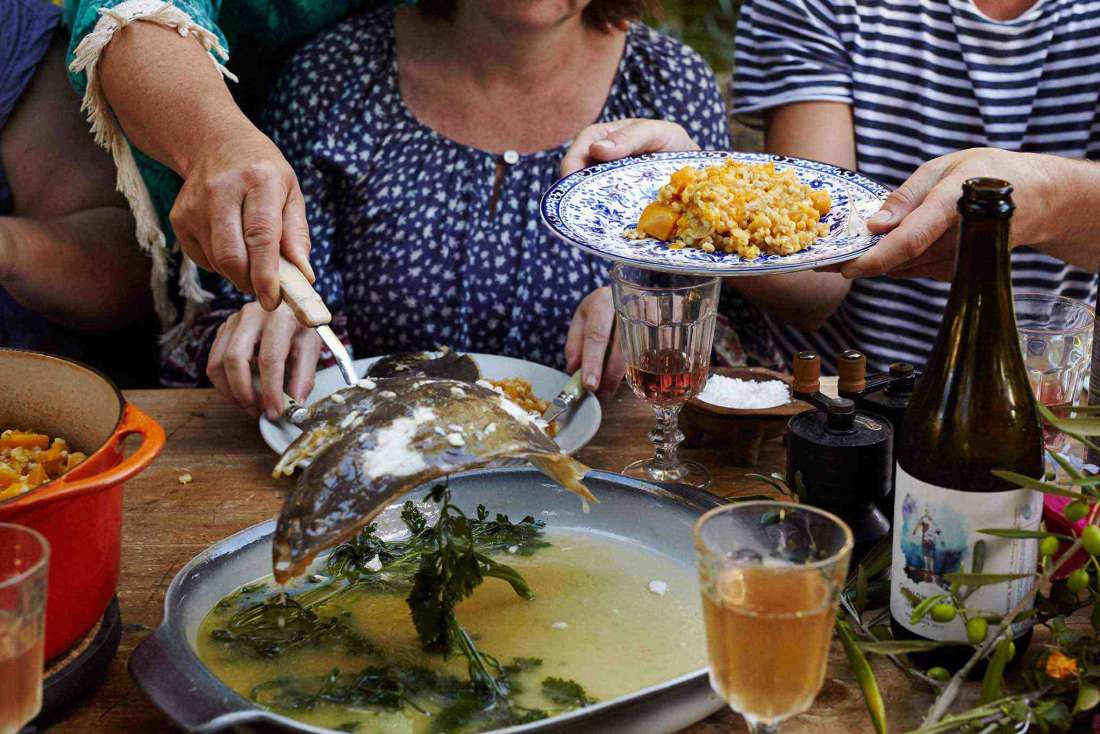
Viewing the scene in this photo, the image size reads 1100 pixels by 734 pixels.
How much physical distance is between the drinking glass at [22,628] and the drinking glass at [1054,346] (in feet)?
3.71

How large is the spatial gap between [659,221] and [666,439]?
0.32 metres

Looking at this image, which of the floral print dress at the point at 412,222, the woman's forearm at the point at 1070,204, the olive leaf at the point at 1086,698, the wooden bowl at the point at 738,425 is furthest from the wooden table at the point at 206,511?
the woman's forearm at the point at 1070,204

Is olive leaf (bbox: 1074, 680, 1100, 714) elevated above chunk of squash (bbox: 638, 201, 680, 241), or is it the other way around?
chunk of squash (bbox: 638, 201, 680, 241)

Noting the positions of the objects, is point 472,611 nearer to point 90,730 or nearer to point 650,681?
point 650,681

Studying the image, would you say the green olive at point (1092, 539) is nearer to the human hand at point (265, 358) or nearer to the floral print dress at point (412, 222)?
the human hand at point (265, 358)

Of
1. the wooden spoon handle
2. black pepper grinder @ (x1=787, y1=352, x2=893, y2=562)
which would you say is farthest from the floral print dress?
black pepper grinder @ (x1=787, y1=352, x2=893, y2=562)

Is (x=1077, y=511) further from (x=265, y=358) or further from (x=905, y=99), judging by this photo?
(x=905, y=99)

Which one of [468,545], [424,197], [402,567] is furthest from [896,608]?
[424,197]

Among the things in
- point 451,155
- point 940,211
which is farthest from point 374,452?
point 451,155

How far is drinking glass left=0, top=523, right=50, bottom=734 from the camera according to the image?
0.76 metres

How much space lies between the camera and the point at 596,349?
170 centimetres

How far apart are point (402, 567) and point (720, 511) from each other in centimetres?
46

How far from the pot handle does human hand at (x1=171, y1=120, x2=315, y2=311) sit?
338 millimetres

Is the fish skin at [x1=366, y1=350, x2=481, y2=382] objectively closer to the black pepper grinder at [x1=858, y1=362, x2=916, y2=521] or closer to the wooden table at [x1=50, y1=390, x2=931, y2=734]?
the wooden table at [x1=50, y1=390, x2=931, y2=734]
